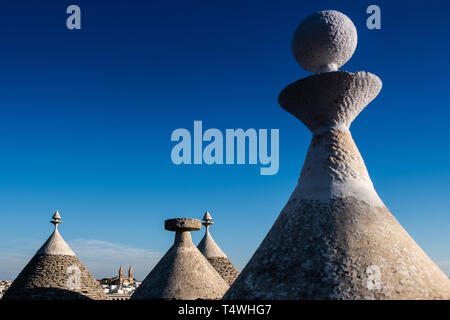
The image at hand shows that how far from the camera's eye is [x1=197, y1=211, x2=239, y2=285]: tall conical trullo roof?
15.8m

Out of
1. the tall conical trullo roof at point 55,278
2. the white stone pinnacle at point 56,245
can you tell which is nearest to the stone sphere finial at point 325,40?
the tall conical trullo roof at point 55,278

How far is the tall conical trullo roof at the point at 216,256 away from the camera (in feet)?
51.7

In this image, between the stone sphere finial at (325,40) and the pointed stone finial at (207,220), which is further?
the pointed stone finial at (207,220)

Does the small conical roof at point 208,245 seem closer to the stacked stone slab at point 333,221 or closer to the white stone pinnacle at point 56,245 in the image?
the white stone pinnacle at point 56,245

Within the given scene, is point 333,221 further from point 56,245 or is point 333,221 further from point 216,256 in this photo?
point 56,245

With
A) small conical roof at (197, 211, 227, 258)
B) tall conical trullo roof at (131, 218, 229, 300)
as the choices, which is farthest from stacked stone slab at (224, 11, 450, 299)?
small conical roof at (197, 211, 227, 258)

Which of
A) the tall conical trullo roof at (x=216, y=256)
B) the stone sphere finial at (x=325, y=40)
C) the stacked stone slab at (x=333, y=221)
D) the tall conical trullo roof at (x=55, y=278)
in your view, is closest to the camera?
the stacked stone slab at (x=333, y=221)

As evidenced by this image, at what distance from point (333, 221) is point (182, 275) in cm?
796

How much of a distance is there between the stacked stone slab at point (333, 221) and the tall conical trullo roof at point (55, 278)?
11.4 m

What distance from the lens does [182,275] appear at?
1142 centimetres

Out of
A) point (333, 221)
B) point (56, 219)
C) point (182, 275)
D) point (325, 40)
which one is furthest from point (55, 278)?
point (325, 40)
